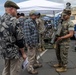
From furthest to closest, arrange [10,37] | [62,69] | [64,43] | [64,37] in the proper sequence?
[62,69] → [64,43] → [64,37] → [10,37]

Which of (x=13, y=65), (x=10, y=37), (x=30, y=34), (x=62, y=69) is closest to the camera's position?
(x=10, y=37)

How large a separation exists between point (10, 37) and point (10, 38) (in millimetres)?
20

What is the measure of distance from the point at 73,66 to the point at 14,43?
13.4 feet

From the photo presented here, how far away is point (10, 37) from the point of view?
14.7 ft

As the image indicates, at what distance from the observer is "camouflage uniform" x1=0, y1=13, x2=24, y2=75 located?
4453 millimetres

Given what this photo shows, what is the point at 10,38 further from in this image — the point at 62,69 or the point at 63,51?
the point at 62,69

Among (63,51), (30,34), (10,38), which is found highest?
(10,38)

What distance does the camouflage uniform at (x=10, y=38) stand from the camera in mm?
4453

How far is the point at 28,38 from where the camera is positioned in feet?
22.4

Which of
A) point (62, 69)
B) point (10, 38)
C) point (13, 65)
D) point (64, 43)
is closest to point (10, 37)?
point (10, 38)

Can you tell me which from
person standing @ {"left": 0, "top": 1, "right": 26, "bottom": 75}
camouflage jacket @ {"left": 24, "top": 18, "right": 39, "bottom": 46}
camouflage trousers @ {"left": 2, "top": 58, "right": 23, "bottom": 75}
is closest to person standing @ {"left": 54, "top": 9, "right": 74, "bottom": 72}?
camouflage jacket @ {"left": 24, "top": 18, "right": 39, "bottom": 46}

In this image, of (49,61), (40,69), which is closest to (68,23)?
(40,69)

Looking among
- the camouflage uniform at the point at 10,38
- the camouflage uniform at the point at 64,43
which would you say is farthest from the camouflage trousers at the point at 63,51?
the camouflage uniform at the point at 10,38

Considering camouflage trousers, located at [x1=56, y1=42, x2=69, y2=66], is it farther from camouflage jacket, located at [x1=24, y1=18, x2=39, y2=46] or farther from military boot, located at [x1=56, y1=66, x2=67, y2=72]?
camouflage jacket, located at [x1=24, y1=18, x2=39, y2=46]
